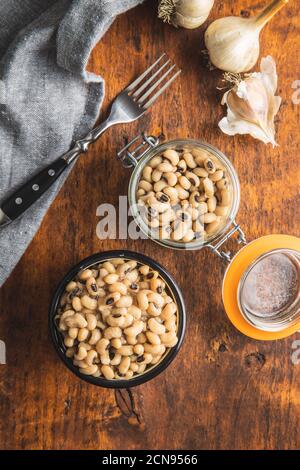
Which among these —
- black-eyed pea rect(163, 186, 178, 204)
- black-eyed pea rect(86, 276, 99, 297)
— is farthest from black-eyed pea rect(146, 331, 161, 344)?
black-eyed pea rect(163, 186, 178, 204)

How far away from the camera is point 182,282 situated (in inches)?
41.6

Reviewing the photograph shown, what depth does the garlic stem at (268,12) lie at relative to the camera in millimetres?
910

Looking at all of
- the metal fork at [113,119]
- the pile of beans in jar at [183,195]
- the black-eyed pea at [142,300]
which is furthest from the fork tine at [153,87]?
the black-eyed pea at [142,300]

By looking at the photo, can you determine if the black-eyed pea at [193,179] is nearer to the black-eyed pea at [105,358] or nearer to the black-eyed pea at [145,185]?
the black-eyed pea at [145,185]

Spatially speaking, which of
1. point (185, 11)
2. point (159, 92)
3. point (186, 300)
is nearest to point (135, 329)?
Answer: point (186, 300)

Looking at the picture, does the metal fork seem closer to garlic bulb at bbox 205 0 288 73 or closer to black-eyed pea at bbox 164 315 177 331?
garlic bulb at bbox 205 0 288 73

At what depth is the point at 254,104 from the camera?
102 centimetres

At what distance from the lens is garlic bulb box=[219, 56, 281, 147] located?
3.33 ft

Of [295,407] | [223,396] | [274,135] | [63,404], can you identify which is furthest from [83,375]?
[274,135]

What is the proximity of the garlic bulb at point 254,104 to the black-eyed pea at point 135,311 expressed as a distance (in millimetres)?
331

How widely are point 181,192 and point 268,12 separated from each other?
29 cm

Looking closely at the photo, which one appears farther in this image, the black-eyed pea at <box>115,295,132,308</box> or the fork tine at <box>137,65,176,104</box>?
the fork tine at <box>137,65,176,104</box>

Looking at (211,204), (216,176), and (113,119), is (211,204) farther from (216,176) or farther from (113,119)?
(113,119)

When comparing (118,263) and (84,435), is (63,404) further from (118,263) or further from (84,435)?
(118,263)
